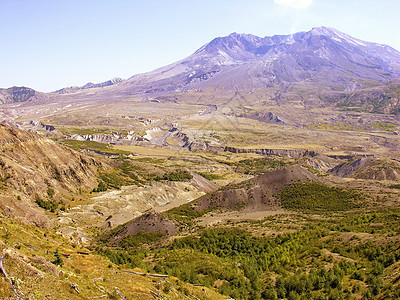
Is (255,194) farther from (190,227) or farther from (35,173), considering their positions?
(35,173)

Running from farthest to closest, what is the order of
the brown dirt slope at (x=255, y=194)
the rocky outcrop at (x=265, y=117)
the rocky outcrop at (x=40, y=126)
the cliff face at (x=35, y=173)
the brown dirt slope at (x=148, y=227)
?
the rocky outcrop at (x=265, y=117) → the rocky outcrop at (x=40, y=126) → the brown dirt slope at (x=255, y=194) → the brown dirt slope at (x=148, y=227) → the cliff face at (x=35, y=173)

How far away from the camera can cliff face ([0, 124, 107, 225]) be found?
1276 inches

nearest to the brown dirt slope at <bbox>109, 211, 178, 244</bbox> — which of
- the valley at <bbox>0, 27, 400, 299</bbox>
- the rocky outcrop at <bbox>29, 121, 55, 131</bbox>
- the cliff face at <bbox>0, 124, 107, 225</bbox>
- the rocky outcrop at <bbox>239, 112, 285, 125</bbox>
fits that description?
the valley at <bbox>0, 27, 400, 299</bbox>

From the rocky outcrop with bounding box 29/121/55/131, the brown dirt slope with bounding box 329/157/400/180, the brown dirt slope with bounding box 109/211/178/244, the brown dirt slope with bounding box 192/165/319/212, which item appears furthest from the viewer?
the rocky outcrop with bounding box 29/121/55/131

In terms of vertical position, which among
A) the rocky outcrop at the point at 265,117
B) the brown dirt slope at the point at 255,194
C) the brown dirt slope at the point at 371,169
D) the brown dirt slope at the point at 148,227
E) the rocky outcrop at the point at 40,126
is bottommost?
the brown dirt slope at the point at 371,169

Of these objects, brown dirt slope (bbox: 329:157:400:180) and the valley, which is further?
brown dirt slope (bbox: 329:157:400:180)

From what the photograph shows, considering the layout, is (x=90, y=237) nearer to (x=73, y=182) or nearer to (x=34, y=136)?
(x=73, y=182)

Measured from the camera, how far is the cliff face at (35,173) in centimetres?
3241

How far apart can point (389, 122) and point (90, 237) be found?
15777cm

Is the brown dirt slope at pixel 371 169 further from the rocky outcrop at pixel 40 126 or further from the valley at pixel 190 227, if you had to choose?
the rocky outcrop at pixel 40 126

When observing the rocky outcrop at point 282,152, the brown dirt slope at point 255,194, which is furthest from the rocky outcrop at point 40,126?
the brown dirt slope at point 255,194

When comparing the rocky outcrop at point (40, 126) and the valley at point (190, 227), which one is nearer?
the valley at point (190, 227)

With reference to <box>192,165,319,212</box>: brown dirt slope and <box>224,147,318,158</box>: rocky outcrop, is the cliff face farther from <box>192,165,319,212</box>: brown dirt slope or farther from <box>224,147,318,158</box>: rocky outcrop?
<box>224,147,318,158</box>: rocky outcrop

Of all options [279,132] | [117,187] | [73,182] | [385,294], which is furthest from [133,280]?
[279,132]
